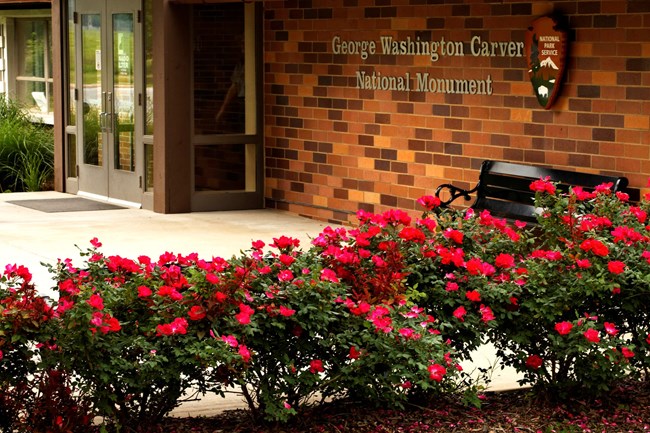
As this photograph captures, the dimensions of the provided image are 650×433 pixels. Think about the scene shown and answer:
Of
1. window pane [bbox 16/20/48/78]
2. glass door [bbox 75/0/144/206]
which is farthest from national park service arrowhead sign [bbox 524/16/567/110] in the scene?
window pane [bbox 16/20/48/78]

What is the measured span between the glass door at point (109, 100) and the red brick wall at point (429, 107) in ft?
5.24

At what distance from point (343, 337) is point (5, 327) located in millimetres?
1340

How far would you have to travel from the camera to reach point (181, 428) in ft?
17.9

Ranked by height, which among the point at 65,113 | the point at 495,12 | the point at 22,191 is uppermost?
the point at 495,12

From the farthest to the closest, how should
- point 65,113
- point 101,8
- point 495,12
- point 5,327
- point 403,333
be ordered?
point 65,113 → point 101,8 → point 495,12 → point 403,333 → point 5,327

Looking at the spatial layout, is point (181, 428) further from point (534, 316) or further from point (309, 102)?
point (309, 102)

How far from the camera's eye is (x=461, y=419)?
5637 millimetres

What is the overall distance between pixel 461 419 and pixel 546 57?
6.06 m

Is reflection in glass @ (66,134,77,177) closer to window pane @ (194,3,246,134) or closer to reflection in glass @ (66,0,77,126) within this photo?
reflection in glass @ (66,0,77,126)

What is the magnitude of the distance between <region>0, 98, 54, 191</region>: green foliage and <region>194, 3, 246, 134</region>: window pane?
3.68 meters

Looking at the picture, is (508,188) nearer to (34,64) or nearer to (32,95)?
(32,95)

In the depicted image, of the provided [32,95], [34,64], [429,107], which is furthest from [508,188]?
[34,64]

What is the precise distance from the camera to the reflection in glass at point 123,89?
15.3m

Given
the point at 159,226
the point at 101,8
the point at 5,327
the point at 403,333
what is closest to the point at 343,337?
the point at 403,333
